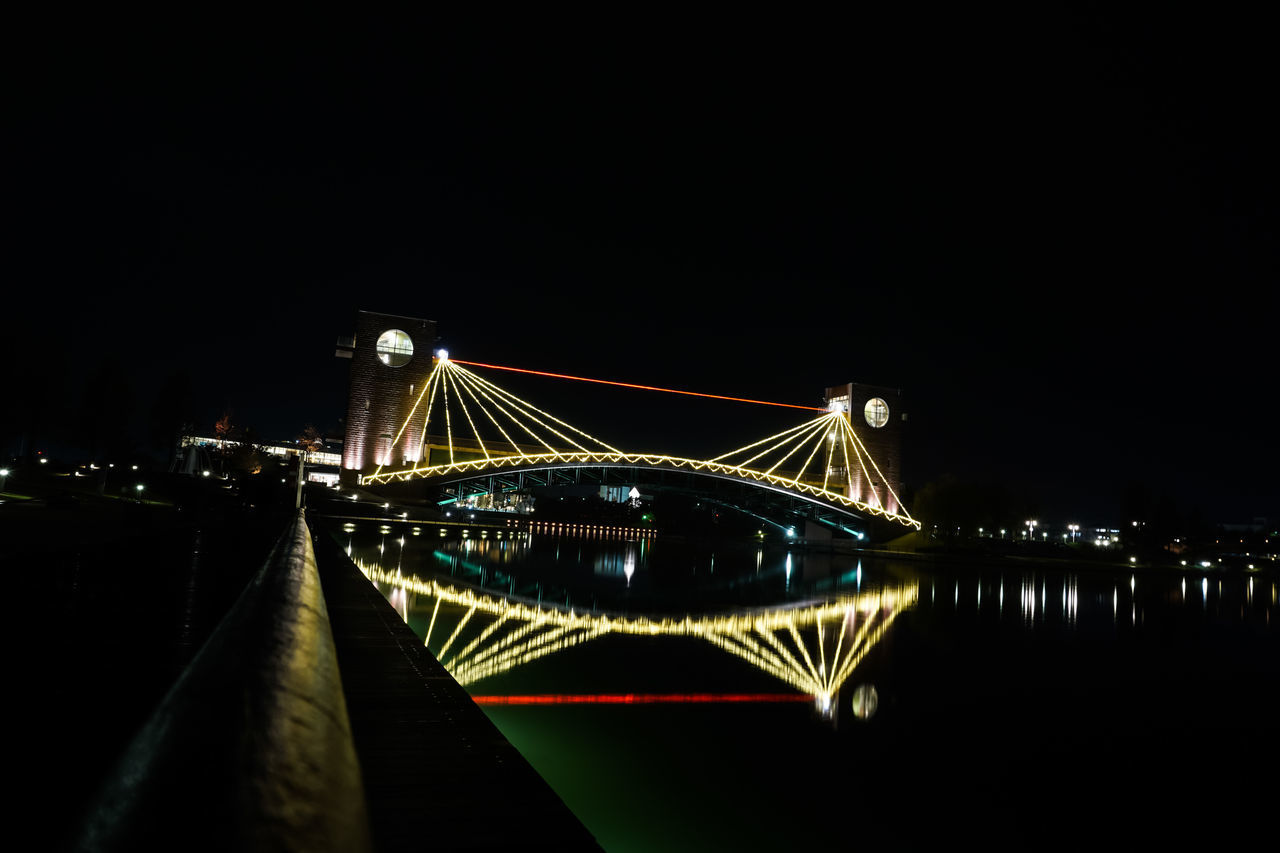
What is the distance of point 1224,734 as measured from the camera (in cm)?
916

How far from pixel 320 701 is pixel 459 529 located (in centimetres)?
4707

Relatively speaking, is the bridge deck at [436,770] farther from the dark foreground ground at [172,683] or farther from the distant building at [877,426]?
the distant building at [877,426]

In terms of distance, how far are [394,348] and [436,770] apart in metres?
56.7

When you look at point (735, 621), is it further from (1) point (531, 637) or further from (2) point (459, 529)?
(2) point (459, 529)

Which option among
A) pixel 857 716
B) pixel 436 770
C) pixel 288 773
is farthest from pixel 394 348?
pixel 288 773

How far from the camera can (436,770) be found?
156 inches

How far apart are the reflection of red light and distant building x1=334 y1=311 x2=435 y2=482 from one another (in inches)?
1918

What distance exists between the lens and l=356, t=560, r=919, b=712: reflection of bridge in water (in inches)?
422

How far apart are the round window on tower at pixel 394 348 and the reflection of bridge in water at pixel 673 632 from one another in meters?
40.5

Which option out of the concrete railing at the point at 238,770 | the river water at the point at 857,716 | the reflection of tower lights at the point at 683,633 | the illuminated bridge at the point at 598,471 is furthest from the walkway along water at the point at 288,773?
the illuminated bridge at the point at 598,471

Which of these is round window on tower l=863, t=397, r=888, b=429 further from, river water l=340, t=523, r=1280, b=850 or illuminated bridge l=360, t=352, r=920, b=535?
river water l=340, t=523, r=1280, b=850

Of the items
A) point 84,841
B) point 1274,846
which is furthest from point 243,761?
point 1274,846

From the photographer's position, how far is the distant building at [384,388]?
55.6m

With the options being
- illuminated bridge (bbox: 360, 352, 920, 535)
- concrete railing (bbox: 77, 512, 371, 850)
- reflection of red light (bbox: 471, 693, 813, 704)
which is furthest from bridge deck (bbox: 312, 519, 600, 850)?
illuminated bridge (bbox: 360, 352, 920, 535)
